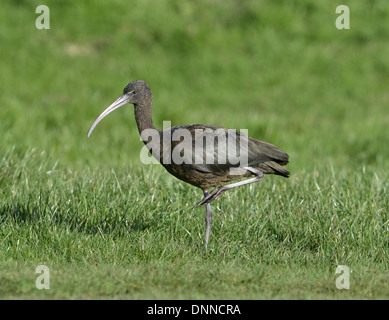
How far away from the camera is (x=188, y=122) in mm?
11414

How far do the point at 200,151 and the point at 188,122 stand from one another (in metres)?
5.67

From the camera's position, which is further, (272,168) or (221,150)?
(272,168)

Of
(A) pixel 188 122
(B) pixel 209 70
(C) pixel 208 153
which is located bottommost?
(C) pixel 208 153

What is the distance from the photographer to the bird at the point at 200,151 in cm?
576

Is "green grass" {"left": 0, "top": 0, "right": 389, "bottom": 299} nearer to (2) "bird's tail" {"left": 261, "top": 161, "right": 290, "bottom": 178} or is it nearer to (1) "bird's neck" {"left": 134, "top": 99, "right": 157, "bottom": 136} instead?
(2) "bird's tail" {"left": 261, "top": 161, "right": 290, "bottom": 178}

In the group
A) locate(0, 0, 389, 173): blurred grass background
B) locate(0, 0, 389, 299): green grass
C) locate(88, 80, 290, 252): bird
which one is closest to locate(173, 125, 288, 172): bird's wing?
locate(88, 80, 290, 252): bird

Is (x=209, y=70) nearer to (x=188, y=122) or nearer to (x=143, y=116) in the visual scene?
(x=188, y=122)

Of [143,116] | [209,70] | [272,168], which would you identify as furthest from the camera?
[209,70]

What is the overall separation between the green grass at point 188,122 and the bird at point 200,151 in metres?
0.59

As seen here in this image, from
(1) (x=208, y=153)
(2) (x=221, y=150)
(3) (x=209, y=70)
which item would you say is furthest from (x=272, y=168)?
(3) (x=209, y=70)

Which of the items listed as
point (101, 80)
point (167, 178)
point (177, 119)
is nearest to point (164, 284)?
point (167, 178)

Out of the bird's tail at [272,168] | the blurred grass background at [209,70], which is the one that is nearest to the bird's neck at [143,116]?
the bird's tail at [272,168]

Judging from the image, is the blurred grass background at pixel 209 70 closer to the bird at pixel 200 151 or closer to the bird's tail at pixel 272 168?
the bird's tail at pixel 272 168

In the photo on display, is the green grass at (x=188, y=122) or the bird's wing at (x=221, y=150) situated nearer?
the green grass at (x=188, y=122)
